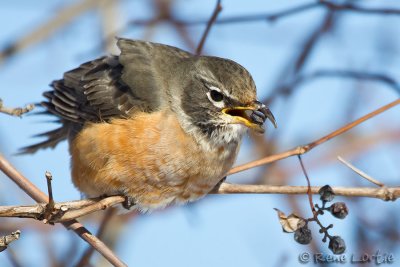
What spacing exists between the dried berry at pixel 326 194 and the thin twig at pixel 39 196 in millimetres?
1135

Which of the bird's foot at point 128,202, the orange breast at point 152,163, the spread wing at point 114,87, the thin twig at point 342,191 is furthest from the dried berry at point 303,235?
the spread wing at point 114,87

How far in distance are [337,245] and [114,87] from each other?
2.48 m

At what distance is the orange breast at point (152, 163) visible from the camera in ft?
15.6

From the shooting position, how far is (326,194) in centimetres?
373

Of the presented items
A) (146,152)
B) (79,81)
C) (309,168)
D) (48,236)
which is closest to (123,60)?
(79,81)

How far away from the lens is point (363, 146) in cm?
696

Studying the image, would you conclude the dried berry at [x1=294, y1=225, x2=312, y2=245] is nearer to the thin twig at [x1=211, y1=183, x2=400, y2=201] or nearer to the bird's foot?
the thin twig at [x1=211, y1=183, x2=400, y2=201]

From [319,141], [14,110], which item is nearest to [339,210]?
[319,141]

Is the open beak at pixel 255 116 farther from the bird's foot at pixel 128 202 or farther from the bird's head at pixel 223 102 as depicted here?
the bird's foot at pixel 128 202

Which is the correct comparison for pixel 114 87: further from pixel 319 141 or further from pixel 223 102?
pixel 319 141

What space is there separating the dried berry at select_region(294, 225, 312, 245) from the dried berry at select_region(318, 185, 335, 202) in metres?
0.19

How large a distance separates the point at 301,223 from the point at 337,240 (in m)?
0.22

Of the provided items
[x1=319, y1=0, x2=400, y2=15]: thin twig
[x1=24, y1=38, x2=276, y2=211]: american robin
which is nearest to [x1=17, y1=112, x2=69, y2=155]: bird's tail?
[x1=24, y1=38, x2=276, y2=211]: american robin

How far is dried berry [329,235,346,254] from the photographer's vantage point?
11.9ft
